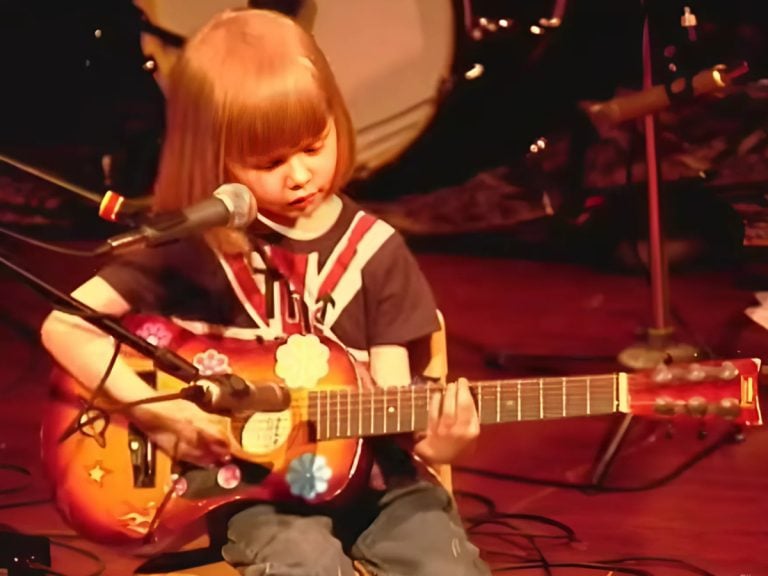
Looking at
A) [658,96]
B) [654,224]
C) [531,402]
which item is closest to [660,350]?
[654,224]

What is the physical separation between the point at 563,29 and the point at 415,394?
3.03 ft

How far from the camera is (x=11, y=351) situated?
220 cm

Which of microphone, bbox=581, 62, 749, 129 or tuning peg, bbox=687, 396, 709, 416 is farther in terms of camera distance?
microphone, bbox=581, 62, 749, 129

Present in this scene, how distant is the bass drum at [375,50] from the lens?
65.1 inches

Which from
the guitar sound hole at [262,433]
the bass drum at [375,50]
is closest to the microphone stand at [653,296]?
the bass drum at [375,50]

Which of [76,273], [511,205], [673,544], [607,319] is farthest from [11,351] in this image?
[673,544]

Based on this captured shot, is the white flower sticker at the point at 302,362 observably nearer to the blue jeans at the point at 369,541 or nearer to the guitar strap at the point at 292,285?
the guitar strap at the point at 292,285

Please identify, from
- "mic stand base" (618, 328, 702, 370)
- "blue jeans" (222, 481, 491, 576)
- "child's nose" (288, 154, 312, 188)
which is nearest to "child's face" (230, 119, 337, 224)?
"child's nose" (288, 154, 312, 188)

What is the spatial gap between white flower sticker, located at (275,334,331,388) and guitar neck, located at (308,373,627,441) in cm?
2

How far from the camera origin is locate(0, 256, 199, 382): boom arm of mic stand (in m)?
Answer: 0.94

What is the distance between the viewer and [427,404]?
3.92ft

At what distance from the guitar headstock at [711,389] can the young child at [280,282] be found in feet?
0.68

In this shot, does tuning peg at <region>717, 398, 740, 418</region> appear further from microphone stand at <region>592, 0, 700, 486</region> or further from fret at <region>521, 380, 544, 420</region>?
microphone stand at <region>592, 0, 700, 486</region>

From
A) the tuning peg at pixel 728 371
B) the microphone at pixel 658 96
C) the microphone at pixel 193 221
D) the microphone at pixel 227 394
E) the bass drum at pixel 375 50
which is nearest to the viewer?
the microphone at pixel 193 221
